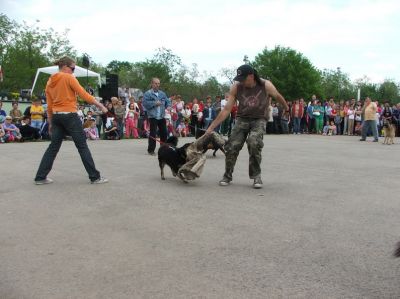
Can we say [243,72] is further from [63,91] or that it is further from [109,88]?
[109,88]

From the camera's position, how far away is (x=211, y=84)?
172 feet

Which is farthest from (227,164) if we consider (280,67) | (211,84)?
(280,67)

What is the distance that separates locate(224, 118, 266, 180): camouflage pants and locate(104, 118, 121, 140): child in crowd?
1195cm

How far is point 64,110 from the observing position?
7.23 m

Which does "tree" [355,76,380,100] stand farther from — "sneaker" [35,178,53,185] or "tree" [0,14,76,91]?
"sneaker" [35,178,53,185]

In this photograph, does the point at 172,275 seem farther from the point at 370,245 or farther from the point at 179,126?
the point at 179,126

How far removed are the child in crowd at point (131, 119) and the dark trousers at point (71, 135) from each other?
12.2 metres

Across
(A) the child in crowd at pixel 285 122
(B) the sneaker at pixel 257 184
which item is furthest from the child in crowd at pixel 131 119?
(B) the sneaker at pixel 257 184

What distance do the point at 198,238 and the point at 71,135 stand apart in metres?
3.48

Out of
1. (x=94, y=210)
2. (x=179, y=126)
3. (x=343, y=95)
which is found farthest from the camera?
(x=343, y=95)

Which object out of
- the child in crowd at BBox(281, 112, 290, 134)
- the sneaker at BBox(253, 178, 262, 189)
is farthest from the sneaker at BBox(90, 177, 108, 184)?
the child in crowd at BBox(281, 112, 290, 134)

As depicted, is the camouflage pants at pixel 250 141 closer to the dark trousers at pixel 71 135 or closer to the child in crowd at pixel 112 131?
the dark trousers at pixel 71 135

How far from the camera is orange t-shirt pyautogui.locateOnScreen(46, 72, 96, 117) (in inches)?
283

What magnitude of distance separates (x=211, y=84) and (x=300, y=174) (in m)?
44.4
